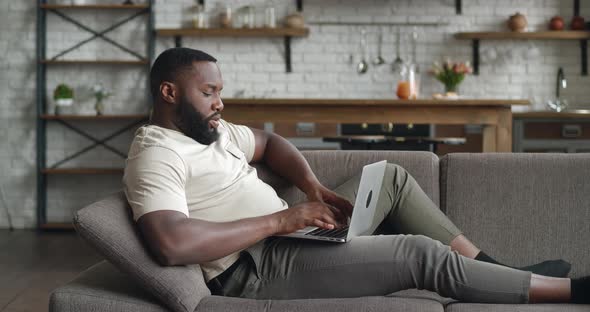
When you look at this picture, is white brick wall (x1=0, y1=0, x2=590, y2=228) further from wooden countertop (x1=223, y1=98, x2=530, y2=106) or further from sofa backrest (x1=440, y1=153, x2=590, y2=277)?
sofa backrest (x1=440, y1=153, x2=590, y2=277)

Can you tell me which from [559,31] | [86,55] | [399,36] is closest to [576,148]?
[559,31]

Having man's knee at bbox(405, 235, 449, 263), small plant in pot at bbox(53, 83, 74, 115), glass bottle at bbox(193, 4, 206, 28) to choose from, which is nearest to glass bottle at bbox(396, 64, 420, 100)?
glass bottle at bbox(193, 4, 206, 28)

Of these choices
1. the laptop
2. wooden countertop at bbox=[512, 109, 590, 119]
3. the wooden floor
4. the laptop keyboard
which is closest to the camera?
the laptop

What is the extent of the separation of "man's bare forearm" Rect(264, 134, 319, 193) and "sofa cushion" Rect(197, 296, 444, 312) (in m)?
0.58

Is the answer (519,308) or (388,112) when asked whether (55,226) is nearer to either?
(388,112)

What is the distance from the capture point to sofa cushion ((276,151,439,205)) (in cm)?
264

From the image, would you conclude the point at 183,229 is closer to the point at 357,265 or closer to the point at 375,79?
the point at 357,265

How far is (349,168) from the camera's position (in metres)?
2.67

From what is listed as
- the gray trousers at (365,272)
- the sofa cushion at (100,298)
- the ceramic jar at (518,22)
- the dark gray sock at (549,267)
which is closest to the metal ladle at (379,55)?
the ceramic jar at (518,22)

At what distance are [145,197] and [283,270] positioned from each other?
17.1 inches

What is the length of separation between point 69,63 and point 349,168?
162 inches

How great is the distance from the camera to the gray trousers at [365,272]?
6.49 feet

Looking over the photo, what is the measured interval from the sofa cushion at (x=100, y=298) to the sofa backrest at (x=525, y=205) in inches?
44.8

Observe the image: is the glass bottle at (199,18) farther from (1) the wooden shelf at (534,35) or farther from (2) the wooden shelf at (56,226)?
(1) the wooden shelf at (534,35)
